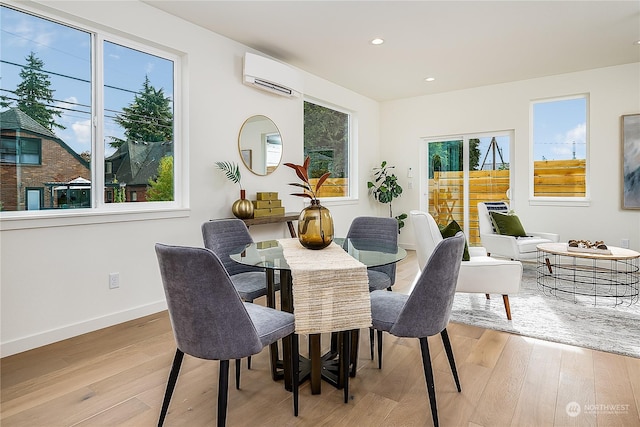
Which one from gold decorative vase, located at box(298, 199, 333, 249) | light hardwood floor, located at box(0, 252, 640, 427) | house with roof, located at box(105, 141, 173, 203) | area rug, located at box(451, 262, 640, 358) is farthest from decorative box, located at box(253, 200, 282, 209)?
area rug, located at box(451, 262, 640, 358)

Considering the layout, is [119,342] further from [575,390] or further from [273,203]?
[575,390]

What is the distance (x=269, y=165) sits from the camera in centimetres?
433

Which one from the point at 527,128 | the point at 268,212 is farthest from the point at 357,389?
the point at 527,128

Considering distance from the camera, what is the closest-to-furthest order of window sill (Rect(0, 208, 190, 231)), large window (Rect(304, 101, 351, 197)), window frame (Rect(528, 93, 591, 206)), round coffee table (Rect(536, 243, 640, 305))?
window sill (Rect(0, 208, 190, 231))
round coffee table (Rect(536, 243, 640, 305))
window frame (Rect(528, 93, 591, 206))
large window (Rect(304, 101, 351, 197))

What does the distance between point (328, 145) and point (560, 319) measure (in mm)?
3699

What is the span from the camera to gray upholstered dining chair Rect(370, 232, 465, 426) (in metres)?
1.67

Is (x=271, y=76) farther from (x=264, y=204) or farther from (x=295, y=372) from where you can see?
(x=295, y=372)

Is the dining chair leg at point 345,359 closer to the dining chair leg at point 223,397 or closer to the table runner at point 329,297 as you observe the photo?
the table runner at point 329,297

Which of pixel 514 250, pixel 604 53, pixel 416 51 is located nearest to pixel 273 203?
pixel 416 51

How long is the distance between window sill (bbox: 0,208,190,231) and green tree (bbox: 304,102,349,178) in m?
2.38

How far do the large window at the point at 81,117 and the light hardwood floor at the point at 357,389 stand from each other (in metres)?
1.17

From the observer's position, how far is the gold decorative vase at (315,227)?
219cm

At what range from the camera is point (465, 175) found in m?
6.09

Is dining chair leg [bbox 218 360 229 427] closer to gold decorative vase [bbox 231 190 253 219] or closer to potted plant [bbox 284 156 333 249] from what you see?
potted plant [bbox 284 156 333 249]
